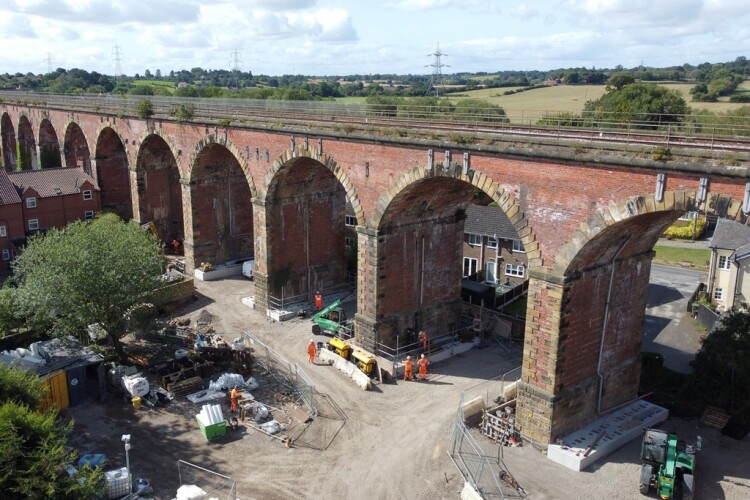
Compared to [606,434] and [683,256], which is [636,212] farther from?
[683,256]

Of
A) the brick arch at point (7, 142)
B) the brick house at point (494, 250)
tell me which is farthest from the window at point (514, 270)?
the brick arch at point (7, 142)

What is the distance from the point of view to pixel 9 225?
46188 mm

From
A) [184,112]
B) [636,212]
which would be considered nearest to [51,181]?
[184,112]

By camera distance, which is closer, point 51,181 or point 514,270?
point 514,270

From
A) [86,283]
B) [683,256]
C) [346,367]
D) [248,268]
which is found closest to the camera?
[86,283]

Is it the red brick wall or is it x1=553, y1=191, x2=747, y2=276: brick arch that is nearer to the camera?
x1=553, y1=191, x2=747, y2=276: brick arch

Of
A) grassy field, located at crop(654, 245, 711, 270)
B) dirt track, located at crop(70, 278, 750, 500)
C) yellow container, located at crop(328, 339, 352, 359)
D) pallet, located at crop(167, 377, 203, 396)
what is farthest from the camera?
grassy field, located at crop(654, 245, 711, 270)

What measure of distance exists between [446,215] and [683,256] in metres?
38.2

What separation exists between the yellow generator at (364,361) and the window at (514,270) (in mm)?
22696

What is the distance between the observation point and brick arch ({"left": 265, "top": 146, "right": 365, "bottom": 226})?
2988cm

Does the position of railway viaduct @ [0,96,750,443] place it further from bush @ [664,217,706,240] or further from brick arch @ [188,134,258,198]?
bush @ [664,217,706,240]

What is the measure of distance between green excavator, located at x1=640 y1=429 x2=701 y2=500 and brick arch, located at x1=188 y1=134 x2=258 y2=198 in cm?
2455

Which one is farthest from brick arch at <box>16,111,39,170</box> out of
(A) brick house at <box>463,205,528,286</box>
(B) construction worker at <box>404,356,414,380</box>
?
(B) construction worker at <box>404,356,414,380</box>

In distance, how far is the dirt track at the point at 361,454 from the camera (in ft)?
69.5
